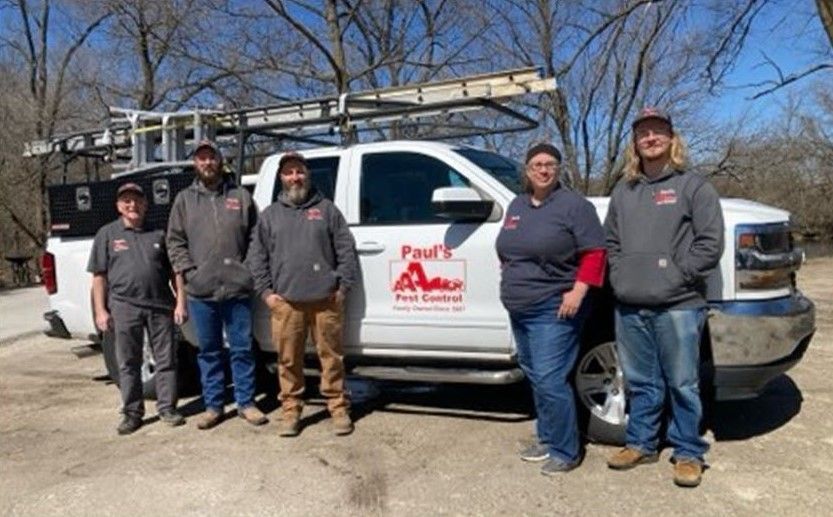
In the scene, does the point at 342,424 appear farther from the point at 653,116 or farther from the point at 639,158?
the point at 653,116

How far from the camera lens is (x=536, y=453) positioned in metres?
4.71

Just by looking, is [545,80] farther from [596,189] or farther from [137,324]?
[596,189]

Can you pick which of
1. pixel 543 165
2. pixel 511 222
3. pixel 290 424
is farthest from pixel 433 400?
pixel 543 165

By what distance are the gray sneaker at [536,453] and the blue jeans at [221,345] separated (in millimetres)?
2055

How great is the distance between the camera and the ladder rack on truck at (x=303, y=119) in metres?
5.54

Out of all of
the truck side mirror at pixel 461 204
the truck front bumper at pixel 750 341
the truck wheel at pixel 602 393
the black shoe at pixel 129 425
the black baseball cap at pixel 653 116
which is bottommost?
the black shoe at pixel 129 425

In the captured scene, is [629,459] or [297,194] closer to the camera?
[629,459]

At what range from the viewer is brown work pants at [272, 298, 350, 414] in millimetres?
5203

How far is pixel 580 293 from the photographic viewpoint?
13.8ft

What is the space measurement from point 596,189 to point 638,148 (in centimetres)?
1380

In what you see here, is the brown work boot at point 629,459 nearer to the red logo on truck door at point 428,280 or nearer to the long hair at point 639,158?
the red logo on truck door at point 428,280

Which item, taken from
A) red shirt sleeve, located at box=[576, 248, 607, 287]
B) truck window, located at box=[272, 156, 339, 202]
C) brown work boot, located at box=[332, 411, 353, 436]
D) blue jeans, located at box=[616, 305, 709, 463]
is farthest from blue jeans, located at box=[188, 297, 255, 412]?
blue jeans, located at box=[616, 305, 709, 463]

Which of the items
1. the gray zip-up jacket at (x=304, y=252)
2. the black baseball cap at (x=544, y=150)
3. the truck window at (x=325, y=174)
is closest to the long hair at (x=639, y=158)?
the black baseball cap at (x=544, y=150)

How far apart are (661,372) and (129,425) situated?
366 cm
